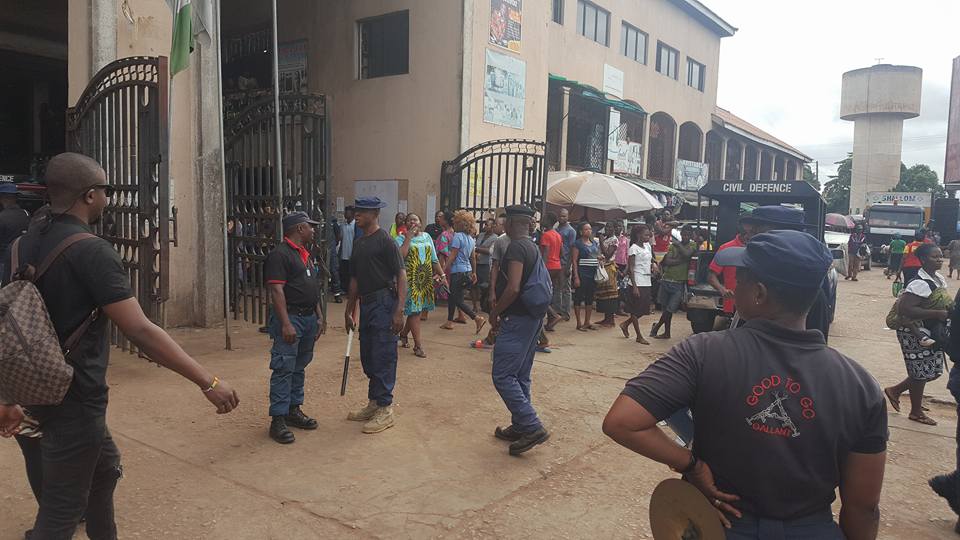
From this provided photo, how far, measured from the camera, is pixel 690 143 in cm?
2788

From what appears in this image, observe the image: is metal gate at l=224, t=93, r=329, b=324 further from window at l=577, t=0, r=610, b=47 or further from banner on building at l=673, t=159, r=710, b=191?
banner on building at l=673, t=159, r=710, b=191

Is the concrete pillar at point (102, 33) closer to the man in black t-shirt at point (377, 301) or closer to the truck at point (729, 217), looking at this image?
the man in black t-shirt at point (377, 301)

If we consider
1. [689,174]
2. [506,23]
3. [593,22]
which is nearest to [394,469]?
[506,23]

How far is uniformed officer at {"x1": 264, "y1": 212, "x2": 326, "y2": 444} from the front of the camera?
4.86 metres

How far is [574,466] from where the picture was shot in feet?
15.1

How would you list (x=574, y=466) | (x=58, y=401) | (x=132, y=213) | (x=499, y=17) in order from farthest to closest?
(x=499, y=17) < (x=132, y=213) < (x=574, y=466) < (x=58, y=401)

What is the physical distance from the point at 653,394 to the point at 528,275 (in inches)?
120

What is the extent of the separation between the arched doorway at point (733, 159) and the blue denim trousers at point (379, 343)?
94.1ft

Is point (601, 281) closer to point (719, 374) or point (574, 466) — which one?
point (574, 466)

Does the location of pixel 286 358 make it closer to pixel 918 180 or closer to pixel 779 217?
pixel 779 217

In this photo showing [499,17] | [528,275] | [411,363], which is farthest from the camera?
[499,17]

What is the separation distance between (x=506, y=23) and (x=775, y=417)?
1203 centimetres

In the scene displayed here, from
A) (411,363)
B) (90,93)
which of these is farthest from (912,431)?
(90,93)

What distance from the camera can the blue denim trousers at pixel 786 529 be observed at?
1807 millimetres
